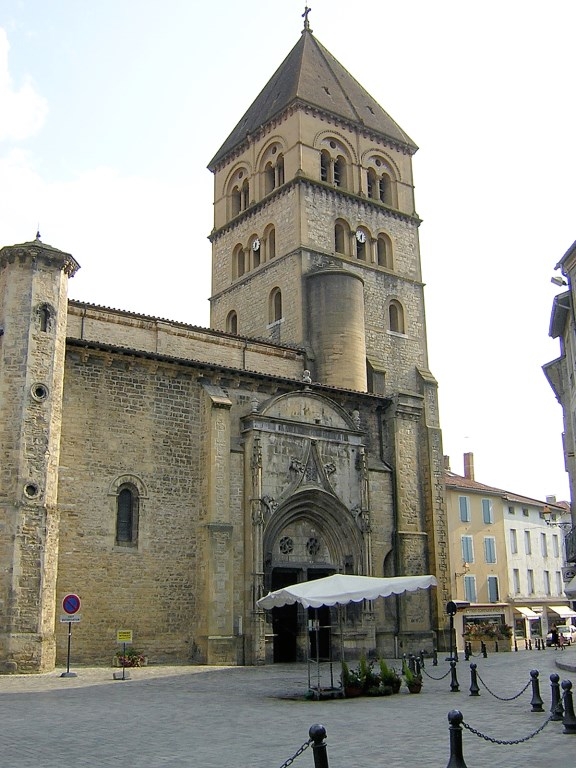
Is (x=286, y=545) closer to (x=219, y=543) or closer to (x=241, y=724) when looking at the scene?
(x=219, y=543)

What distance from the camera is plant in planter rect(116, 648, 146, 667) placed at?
66.5 ft

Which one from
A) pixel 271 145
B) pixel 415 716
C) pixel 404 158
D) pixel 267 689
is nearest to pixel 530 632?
pixel 404 158

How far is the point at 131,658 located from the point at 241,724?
1040cm

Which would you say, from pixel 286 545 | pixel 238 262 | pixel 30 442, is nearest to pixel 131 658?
pixel 30 442

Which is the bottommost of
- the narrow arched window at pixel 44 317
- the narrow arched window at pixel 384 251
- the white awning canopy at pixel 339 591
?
the white awning canopy at pixel 339 591

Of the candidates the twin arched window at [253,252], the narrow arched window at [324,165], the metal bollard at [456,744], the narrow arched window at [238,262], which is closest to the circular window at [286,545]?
the twin arched window at [253,252]

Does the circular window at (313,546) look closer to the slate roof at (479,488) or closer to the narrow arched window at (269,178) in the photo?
the narrow arched window at (269,178)

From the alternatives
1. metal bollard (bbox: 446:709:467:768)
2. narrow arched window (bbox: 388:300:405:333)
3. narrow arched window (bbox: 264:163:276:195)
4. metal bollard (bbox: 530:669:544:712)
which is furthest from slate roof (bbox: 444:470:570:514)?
metal bollard (bbox: 446:709:467:768)

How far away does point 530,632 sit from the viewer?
150ft

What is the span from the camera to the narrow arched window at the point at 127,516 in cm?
2198

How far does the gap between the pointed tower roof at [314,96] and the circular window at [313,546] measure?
1865 centimetres

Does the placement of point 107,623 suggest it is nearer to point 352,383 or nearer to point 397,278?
point 352,383

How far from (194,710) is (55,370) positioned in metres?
10.9

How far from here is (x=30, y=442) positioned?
19.8 meters
